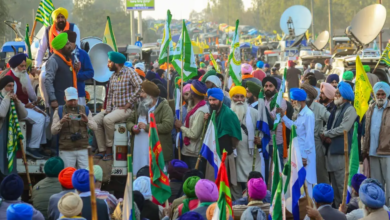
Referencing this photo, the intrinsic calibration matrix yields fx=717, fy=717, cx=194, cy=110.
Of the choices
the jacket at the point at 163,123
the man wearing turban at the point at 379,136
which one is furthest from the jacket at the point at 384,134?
the jacket at the point at 163,123

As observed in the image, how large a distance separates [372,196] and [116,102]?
4.62m

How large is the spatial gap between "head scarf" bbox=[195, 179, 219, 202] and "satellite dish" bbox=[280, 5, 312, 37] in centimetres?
3296

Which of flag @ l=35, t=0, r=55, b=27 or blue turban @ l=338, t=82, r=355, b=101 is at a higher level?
flag @ l=35, t=0, r=55, b=27

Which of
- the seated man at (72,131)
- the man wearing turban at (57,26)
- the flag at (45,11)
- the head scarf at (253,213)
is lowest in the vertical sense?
the head scarf at (253,213)

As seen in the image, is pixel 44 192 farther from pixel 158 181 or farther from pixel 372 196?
pixel 372 196

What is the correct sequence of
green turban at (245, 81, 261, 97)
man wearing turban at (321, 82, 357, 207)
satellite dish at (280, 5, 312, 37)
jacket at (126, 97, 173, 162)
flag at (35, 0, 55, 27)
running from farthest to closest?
1. satellite dish at (280, 5, 312, 37)
2. flag at (35, 0, 55, 27)
3. green turban at (245, 81, 261, 97)
4. man wearing turban at (321, 82, 357, 207)
5. jacket at (126, 97, 173, 162)

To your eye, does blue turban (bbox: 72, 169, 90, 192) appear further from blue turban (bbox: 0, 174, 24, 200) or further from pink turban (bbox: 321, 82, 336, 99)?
pink turban (bbox: 321, 82, 336, 99)

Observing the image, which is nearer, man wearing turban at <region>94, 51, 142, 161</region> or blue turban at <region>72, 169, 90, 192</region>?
blue turban at <region>72, 169, 90, 192</region>

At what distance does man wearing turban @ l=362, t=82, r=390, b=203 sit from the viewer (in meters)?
9.94

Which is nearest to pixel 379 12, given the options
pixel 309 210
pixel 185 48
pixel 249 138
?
pixel 185 48

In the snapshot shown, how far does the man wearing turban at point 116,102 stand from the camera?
32.6 ft

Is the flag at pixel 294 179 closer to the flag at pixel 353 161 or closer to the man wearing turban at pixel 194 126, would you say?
the flag at pixel 353 161

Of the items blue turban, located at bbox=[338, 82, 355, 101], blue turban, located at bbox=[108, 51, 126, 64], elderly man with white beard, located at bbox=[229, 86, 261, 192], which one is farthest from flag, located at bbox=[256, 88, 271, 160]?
blue turban, located at bbox=[108, 51, 126, 64]

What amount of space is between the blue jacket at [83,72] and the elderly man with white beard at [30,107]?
2.12 feet
